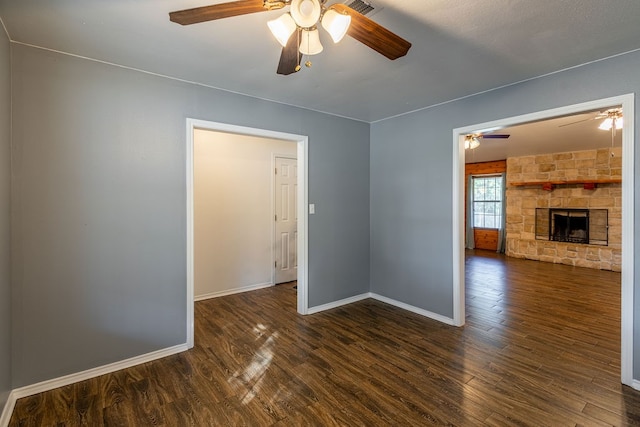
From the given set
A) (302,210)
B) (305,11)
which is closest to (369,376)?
(302,210)

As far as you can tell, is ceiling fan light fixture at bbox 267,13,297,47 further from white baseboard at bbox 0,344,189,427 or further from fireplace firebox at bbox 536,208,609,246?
fireplace firebox at bbox 536,208,609,246

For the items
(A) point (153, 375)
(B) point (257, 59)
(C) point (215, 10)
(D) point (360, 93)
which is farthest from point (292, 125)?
(A) point (153, 375)

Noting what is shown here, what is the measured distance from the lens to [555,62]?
2.28 m

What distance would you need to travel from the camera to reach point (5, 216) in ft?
6.20

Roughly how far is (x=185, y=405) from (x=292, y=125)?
267 centimetres

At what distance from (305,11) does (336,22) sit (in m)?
0.15

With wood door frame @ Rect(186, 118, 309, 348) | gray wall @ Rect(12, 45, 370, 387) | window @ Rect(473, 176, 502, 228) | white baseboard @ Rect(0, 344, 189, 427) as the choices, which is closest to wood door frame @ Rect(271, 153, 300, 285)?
wood door frame @ Rect(186, 118, 309, 348)

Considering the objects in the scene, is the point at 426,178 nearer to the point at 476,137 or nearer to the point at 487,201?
the point at 476,137

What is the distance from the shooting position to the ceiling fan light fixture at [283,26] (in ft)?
4.48

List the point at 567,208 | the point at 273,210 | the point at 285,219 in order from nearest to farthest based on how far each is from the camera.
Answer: the point at 273,210
the point at 285,219
the point at 567,208

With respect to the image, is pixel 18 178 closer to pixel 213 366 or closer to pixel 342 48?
pixel 213 366

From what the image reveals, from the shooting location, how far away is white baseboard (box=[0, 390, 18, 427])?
5.81ft

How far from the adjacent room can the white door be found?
97cm

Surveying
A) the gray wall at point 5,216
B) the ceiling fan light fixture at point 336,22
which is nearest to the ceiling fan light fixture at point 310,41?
the ceiling fan light fixture at point 336,22
